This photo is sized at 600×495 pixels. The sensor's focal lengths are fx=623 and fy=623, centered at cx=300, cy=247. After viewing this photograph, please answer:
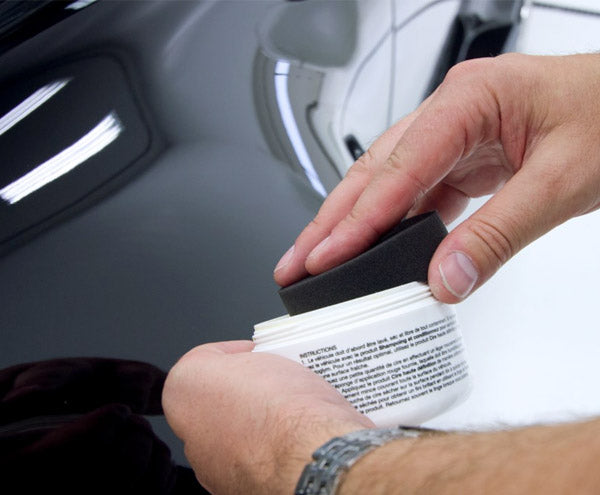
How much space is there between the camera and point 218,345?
2.17 feet

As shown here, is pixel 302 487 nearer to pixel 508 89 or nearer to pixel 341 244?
pixel 341 244

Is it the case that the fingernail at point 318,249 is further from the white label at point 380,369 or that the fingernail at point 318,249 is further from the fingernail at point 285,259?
the white label at point 380,369

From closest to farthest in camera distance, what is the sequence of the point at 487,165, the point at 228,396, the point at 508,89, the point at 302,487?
1. the point at 302,487
2. the point at 228,396
3. the point at 508,89
4. the point at 487,165

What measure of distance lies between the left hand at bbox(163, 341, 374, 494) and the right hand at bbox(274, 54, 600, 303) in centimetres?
17

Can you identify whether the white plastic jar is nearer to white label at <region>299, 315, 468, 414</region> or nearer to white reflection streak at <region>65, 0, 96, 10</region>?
white label at <region>299, 315, 468, 414</region>

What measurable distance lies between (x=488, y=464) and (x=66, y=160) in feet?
1.86

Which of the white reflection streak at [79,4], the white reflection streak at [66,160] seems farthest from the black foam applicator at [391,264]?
the white reflection streak at [79,4]

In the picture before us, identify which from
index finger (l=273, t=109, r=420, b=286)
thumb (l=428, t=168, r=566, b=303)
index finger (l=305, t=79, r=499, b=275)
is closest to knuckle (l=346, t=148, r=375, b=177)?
index finger (l=273, t=109, r=420, b=286)

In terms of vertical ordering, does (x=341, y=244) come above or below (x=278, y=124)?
below

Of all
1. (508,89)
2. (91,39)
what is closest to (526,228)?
(508,89)

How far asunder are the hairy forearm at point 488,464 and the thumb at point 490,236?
191 mm

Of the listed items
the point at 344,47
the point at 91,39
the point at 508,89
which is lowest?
the point at 508,89

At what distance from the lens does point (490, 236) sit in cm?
62

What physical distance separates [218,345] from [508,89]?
437 millimetres
